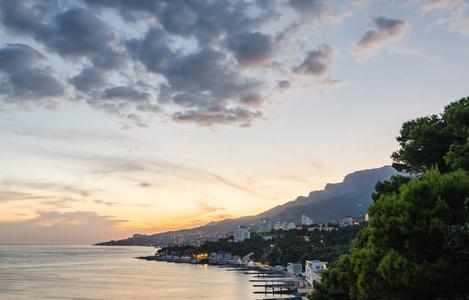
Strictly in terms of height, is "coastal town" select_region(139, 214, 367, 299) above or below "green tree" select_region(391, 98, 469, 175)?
below

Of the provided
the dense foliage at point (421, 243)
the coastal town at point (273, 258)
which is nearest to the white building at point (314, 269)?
the coastal town at point (273, 258)

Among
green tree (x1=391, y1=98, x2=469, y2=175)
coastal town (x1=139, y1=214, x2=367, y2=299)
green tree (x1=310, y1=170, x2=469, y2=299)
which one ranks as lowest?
coastal town (x1=139, y1=214, x2=367, y2=299)

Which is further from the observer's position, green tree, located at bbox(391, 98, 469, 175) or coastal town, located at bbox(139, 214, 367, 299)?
coastal town, located at bbox(139, 214, 367, 299)

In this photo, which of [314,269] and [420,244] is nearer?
[420,244]

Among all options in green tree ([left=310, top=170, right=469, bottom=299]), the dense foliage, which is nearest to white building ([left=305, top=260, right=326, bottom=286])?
the dense foliage

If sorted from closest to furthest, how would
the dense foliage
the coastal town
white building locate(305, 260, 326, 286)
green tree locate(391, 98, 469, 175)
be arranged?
1. the dense foliage
2. green tree locate(391, 98, 469, 175)
3. white building locate(305, 260, 326, 286)
4. the coastal town

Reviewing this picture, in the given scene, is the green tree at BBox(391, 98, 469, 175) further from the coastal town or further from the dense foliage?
the coastal town

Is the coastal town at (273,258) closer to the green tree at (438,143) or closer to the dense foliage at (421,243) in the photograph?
the green tree at (438,143)

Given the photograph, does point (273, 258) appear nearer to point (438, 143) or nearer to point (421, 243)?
point (438, 143)

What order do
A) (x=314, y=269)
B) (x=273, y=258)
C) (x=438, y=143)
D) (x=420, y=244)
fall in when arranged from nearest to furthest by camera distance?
(x=420, y=244) < (x=438, y=143) < (x=314, y=269) < (x=273, y=258)

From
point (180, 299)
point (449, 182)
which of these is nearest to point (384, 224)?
point (449, 182)

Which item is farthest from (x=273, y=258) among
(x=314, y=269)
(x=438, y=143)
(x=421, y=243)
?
(x=421, y=243)

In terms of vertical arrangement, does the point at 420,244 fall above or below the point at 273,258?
above

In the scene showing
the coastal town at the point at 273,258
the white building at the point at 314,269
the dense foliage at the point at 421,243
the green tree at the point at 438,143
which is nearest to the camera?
the dense foliage at the point at 421,243
